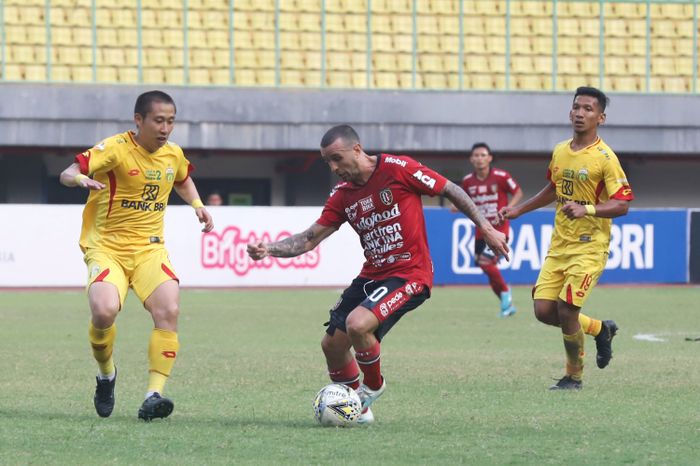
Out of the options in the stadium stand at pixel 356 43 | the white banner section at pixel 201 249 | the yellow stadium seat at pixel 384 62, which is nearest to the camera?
the white banner section at pixel 201 249

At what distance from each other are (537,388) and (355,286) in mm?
2214

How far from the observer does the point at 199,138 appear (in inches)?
1171

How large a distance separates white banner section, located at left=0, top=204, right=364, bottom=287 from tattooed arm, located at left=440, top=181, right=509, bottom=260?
15408 mm

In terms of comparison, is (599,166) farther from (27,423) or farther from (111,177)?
(27,423)

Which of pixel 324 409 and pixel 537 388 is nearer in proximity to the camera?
pixel 324 409

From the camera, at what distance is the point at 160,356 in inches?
323

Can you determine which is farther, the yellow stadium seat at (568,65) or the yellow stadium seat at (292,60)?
the yellow stadium seat at (568,65)

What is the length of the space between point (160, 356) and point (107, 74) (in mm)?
22973

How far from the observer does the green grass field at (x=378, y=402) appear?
22.4 feet

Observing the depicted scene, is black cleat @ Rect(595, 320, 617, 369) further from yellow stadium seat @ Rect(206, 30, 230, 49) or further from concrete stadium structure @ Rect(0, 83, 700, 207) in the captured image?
yellow stadium seat @ Rect(206, 30, 230, 49)

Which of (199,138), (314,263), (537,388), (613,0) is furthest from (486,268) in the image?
(613,0)

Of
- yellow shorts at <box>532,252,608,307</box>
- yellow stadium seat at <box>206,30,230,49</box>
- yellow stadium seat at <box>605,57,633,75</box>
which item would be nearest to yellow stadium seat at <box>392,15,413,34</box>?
yellow stadium seat at <box>206,30,230,49</box>

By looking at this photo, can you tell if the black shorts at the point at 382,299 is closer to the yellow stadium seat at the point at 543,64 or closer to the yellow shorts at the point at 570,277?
the yellow shorts at the point at 570,277

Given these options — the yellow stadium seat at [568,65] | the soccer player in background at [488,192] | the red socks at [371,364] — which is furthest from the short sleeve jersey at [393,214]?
the yellow stadium seat at [568,65]
